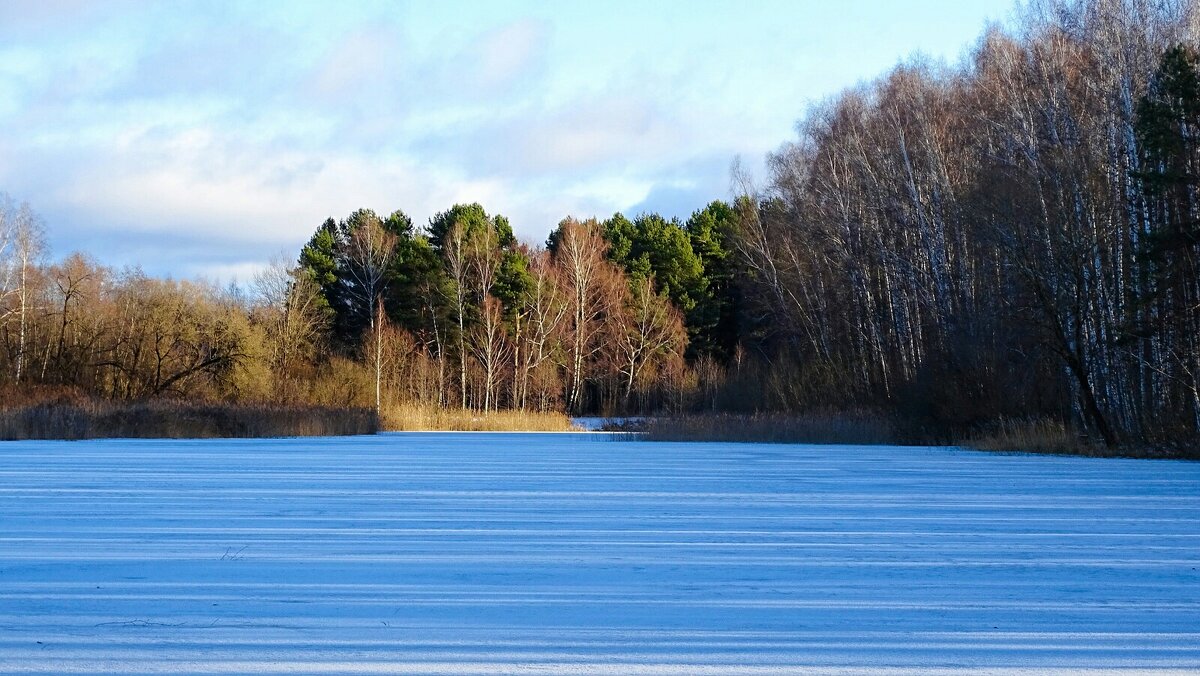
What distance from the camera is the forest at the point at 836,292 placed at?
18.4 meters

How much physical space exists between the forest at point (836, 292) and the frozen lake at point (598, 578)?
8857 millimetres

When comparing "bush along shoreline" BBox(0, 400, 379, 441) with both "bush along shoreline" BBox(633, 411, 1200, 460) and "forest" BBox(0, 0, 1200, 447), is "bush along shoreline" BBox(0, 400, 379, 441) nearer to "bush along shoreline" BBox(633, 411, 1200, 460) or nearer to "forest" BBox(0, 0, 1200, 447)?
"forest" BBox(0, 0, 1200, 447)

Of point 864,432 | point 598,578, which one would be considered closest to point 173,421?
point 864,432

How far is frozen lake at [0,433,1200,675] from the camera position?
11.9 ft

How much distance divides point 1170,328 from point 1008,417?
4379mm

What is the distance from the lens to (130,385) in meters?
37.2

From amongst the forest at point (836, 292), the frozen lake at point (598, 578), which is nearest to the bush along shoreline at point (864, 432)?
the forest at point (836, 292)

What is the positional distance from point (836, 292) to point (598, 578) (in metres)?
26.5

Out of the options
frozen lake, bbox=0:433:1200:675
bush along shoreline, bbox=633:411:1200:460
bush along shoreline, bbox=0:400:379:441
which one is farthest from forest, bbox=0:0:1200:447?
frozen lake, bbox=0:433:1200:675

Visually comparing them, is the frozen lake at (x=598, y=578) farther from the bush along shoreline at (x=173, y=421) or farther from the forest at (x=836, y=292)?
the bush along shoreline at (x=173, y=421)

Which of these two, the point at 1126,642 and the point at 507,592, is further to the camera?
the point at 507,592

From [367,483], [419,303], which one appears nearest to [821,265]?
[419,303]

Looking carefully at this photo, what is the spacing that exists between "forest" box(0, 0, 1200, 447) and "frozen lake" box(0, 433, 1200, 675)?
29.1 ft

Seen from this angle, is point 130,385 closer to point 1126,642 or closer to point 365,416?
point 365,416
